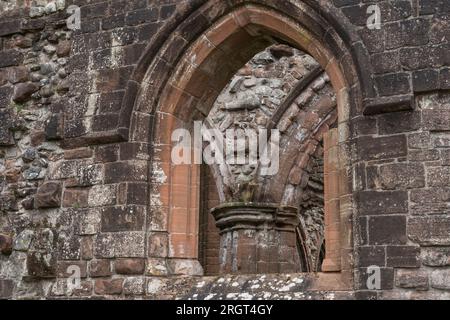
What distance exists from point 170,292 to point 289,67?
17.7 feet

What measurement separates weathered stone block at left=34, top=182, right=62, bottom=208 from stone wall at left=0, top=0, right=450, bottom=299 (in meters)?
0.02

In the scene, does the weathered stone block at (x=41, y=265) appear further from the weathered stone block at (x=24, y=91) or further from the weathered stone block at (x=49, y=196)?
the weathered stone block at (x=24, y=91)

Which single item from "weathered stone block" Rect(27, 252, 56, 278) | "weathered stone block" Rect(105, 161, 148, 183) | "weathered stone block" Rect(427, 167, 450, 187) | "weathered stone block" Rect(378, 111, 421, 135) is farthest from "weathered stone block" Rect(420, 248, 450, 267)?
"weathered stone block" Rect(27, 252, 56, 278)

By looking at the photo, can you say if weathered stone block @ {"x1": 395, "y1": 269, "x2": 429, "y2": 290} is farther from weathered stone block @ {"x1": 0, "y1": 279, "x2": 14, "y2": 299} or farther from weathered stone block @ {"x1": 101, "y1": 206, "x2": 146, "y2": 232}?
weathered stone block @ {"x1": 0, "y1": 279, "x2": 14, "y2": 299}

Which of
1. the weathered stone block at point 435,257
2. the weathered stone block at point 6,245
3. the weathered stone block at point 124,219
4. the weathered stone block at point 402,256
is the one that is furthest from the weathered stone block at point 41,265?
the weathered stone block at point 435,257

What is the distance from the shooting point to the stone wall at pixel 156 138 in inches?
217

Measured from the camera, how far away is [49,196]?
22.3ft

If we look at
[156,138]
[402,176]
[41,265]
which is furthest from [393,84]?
[41,265]

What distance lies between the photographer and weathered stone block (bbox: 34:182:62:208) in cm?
680

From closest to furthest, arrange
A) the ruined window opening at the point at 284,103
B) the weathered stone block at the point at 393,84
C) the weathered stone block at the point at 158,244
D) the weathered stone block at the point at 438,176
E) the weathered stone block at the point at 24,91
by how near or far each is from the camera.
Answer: the weathered stone block at the point at 438,176, the weathered stone block at the point at 393,84, the weathered stone block at the point at 158,244, the weathered stone block at the point at 24,91, the ruined window opening at the point at 284,103

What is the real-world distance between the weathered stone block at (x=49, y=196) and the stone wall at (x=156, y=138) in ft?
0.06

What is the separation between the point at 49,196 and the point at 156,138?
3.53 ft

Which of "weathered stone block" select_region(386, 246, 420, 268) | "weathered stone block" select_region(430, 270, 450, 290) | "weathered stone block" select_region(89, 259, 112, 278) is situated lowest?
"weathered stone block" select_region(430, 270, 450, 290)

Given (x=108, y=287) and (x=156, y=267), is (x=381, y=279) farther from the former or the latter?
(x=108, y=287)
